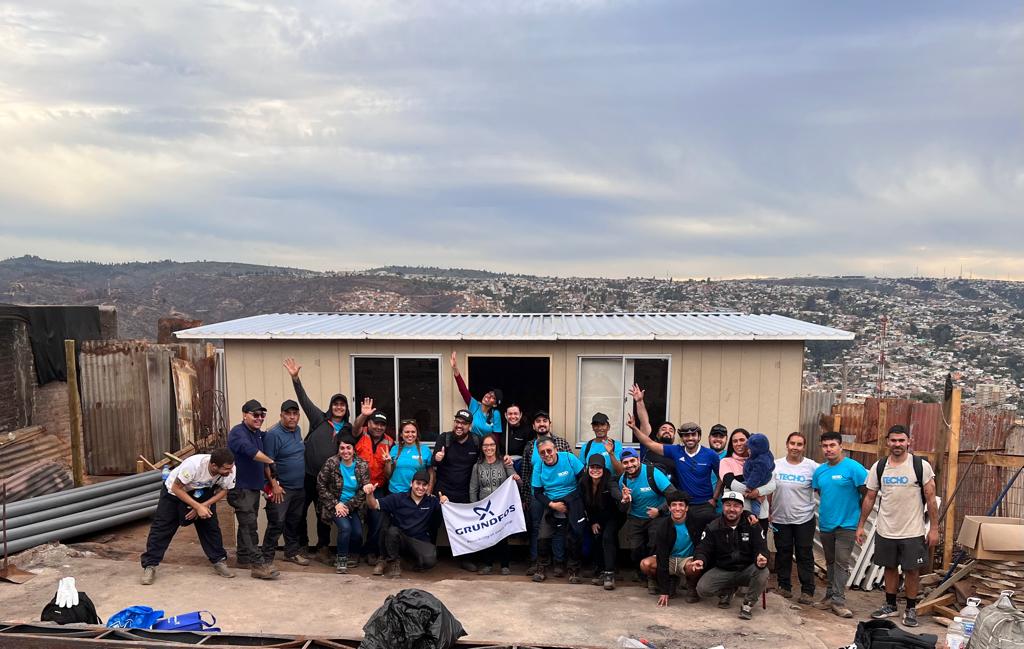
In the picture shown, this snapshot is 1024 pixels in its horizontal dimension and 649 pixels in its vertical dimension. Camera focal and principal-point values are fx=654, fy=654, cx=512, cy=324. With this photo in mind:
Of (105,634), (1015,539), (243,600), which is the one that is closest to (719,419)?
(1015,539)

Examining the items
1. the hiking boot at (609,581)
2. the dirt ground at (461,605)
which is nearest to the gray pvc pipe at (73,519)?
the dirt ground at (461,605)

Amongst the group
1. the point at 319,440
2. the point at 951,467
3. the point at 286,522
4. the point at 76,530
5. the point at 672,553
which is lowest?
the point at 76,530

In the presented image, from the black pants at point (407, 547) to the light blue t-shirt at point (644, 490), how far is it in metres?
2.35

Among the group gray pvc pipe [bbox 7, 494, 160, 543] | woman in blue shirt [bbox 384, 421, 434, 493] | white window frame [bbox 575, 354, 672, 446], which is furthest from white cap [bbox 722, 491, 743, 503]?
gray pvc pipe [bbox 7, 494, 160, 543]

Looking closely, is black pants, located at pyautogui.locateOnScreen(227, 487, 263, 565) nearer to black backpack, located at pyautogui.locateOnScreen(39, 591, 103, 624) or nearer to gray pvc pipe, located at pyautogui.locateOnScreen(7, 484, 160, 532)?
black backpack, located at pyautogui.locateOnScreen(39, 591, 103, 624)

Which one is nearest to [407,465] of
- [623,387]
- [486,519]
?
[486,519]

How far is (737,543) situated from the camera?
6.13m

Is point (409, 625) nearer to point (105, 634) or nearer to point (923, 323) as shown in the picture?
point (105, 634)

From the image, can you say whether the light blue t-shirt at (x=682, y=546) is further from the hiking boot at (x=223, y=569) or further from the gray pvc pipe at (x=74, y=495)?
the gray pvc pipe at (x=74, y=495)

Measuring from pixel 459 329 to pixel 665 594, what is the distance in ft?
12.8

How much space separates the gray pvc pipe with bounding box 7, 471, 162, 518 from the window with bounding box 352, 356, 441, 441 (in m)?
4.27

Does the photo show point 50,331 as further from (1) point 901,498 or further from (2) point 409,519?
(1) point 901,498

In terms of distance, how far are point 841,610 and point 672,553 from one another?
1739 mm

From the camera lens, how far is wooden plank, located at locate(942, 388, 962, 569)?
7.30m
